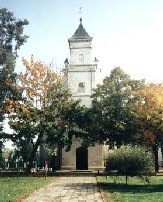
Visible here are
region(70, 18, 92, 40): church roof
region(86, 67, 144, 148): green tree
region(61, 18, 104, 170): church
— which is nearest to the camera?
region(86, 67, 144, 148): green tree

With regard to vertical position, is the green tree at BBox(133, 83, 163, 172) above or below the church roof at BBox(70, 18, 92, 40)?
below

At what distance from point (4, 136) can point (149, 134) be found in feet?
59.9

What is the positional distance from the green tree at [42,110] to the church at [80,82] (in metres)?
6.54

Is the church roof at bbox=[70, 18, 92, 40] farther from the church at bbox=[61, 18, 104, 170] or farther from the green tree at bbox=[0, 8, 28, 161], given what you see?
the green tree at bbox=[0, 8, 28, 161]

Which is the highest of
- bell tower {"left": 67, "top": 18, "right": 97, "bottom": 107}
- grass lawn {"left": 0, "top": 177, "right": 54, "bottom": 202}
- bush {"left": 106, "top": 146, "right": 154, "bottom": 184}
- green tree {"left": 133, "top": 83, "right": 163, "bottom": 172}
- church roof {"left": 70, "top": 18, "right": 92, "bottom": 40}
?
church roof {"left": 70, "top": 18, "right": 92, "bottom": 40}

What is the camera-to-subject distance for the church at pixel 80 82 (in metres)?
48.0

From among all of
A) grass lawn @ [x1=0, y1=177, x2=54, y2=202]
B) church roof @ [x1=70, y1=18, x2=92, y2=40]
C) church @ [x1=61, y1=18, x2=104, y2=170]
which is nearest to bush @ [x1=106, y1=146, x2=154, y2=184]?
grass lawn @ [x1=0, y1=177, x2=54, y2=202]

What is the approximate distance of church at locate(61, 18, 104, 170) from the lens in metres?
48.0

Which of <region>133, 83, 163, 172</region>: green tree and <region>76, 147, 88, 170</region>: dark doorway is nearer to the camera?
<region>133, 83, 163, 172</region>: green tree

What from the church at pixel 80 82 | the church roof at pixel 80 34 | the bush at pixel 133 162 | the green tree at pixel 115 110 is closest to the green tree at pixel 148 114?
the green tree at pixel 115 110

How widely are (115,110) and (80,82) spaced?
11692 mm

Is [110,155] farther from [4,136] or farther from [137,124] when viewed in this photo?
[4,136]

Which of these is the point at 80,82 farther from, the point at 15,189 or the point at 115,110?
the point at 15,189

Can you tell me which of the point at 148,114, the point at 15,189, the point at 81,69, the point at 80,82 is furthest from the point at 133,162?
the point at 81,69
